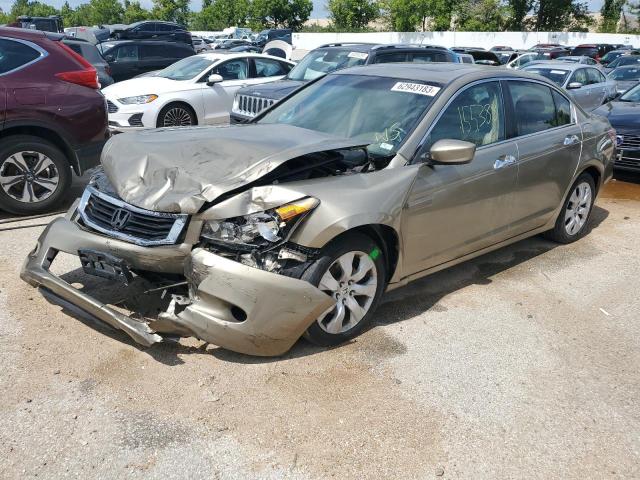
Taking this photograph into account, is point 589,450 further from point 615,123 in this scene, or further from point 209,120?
point 209,120

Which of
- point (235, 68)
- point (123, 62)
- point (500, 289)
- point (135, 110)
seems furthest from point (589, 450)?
point (123, 62)

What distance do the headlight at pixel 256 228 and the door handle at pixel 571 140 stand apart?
309 centimetres

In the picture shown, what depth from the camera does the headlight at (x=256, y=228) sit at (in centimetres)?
333

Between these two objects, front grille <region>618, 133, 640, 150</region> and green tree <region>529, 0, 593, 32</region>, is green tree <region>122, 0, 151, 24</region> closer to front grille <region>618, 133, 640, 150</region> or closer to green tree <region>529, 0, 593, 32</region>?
green tree <region>529, 0, 593, 32</region>

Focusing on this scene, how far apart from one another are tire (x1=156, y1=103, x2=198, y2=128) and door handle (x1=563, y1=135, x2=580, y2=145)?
681cm

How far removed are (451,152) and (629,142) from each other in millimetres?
5898

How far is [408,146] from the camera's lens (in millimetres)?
4078

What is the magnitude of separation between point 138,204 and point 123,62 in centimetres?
1409

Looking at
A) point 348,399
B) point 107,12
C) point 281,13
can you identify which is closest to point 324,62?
point 348,399

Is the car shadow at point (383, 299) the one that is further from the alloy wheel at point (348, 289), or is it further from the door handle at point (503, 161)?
the door handle at point (503, 161)

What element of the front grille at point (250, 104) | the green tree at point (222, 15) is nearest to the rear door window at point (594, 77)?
the front grille at point (250, 104)

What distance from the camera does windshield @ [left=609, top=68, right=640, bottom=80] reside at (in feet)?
56.8

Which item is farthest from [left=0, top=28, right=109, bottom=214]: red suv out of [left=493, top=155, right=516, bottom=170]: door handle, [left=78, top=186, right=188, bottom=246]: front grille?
[left=493, top=155, right=516, bottom=170]: door handle

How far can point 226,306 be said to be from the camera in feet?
10.8
